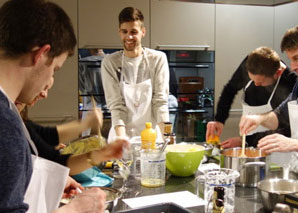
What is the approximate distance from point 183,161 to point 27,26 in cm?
101

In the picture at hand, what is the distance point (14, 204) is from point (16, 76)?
25 cm

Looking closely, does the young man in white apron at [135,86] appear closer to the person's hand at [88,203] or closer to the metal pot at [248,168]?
the metal pot at [248,168]

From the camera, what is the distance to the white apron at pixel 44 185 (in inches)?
36.3

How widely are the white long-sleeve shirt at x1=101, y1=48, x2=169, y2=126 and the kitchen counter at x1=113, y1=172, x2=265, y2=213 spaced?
0.89 m

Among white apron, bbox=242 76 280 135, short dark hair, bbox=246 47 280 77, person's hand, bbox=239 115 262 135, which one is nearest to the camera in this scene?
person's hand, bbox=239 115 262 135

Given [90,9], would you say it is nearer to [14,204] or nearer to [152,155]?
[152,155]

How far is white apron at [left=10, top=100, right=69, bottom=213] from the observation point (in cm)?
92

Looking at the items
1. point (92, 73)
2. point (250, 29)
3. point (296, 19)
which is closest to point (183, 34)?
point (250, 29)

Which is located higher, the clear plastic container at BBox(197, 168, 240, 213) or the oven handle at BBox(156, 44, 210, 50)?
the oven handle at BBox(156, 44, 210, 50)

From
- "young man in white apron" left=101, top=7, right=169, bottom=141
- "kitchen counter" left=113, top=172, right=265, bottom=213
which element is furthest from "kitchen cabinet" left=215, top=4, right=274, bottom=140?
"kitchen counter" left=113, top=172, right=265, bottom=213

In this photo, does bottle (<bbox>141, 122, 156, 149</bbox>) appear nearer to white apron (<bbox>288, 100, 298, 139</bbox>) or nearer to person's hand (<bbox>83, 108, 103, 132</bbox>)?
person's hand (<bbox>83, 108, 103, 132</bbox>)

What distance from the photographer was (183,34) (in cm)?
337

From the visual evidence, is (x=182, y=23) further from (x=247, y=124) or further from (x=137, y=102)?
(x=247, y=124)

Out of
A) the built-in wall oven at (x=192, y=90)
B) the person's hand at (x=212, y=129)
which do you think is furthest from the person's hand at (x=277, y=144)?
the built-in wall oven at (x=192, y=90)
